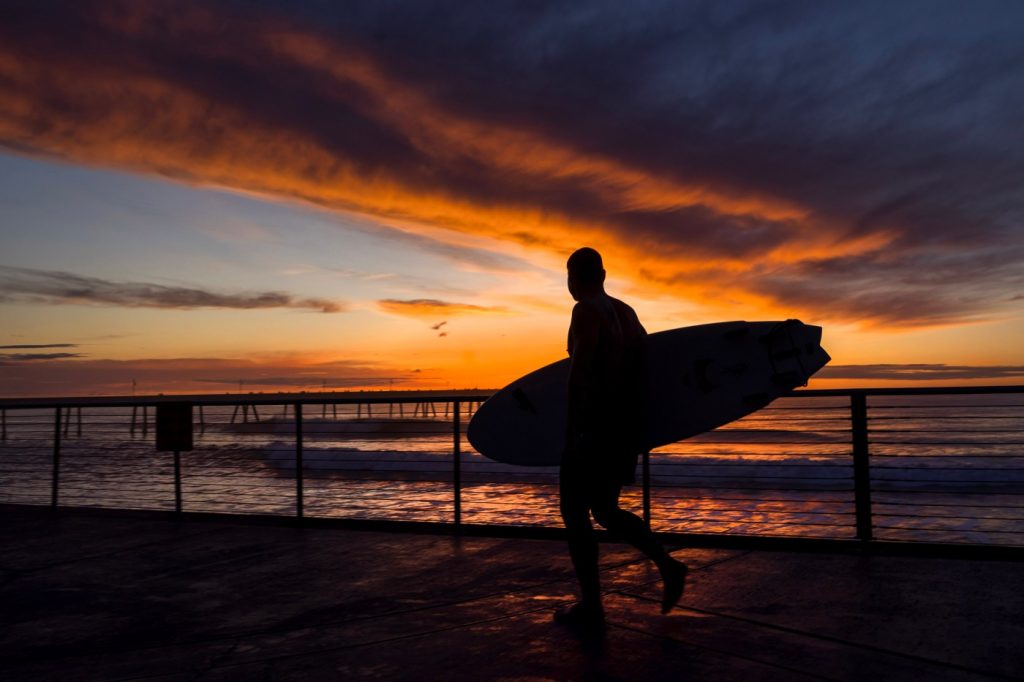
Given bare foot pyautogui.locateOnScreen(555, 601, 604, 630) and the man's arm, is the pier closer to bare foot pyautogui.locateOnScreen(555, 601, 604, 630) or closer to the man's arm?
bare foot pyautogui.locateOnScreen(555, 601, 604, 630)

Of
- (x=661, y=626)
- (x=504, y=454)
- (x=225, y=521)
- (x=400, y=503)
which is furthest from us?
(x=400, y=503)

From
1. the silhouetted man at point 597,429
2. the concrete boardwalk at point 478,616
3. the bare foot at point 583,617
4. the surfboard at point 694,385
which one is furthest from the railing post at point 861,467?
the bare foot at point 583,617

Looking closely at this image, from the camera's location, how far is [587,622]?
3545 mm

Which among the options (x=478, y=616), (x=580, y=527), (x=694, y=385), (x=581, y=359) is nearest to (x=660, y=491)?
(x=694, y=385)

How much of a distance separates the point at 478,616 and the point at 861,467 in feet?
9.61

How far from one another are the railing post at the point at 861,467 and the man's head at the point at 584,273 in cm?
245

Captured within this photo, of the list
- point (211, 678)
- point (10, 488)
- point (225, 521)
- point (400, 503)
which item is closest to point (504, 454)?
point (211, 678)

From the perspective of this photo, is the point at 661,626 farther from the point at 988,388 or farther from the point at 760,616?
the point at 988,388

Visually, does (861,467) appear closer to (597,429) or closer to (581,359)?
(597,429)

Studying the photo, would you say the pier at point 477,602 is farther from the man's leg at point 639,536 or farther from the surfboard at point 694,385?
the surfboard at point 694,385

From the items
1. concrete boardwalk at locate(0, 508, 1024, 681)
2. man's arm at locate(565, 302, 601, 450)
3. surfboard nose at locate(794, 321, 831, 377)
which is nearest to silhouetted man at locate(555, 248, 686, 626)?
man's arm at locate(565, 302, 601, 450)

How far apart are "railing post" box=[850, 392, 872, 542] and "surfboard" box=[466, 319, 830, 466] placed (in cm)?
126

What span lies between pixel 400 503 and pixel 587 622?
30.6 ft

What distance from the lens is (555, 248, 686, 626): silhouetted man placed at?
3.48 meters
